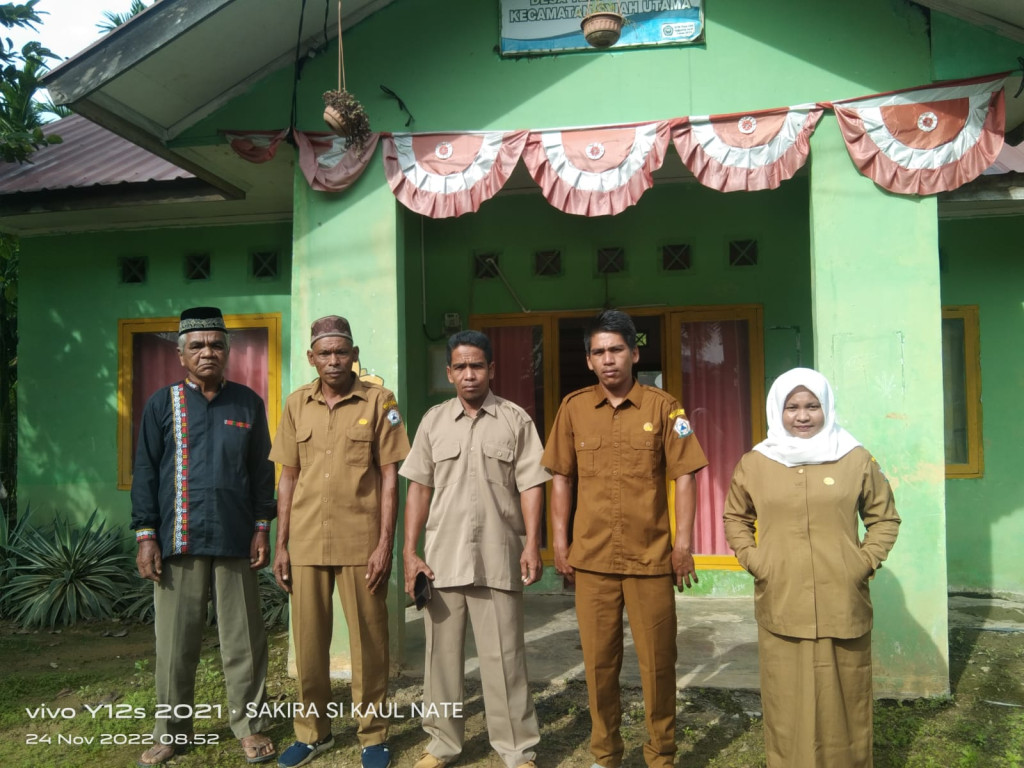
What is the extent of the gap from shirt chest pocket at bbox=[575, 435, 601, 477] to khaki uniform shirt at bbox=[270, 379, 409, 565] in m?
0.83

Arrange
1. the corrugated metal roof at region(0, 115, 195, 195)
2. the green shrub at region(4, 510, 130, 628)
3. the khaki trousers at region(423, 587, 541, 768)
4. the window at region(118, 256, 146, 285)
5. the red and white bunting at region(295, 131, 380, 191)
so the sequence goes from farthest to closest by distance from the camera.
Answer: the window at region(118, 256, 146, 285) < the corrugated metal roof at region(0, 115, 195, 195) < the green shrub at region(4, 510, 130, 628) < the red and white bunting at region(295, 131, 380, 191) < the khaki trousers at region(423, 587, 541, 768)

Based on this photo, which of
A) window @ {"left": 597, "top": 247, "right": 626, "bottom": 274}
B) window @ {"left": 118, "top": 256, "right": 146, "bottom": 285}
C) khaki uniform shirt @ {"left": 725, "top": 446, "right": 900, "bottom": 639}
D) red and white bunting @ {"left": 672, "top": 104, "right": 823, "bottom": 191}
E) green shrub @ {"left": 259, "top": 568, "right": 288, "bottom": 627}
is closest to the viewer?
khaki uniform shirt @ {"left": 725, "top": 446, "right": 900, "bottom": 639}

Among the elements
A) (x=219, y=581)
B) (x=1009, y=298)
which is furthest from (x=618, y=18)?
(x=1009, y=298)

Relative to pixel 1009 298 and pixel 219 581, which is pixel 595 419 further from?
pixel 1009 298

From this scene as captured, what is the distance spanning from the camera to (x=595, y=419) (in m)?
3.54

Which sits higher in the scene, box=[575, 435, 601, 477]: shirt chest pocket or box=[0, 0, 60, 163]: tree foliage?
box=[0, 0, 60, 163]: tree foliage

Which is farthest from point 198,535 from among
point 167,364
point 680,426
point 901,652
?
point 167,364

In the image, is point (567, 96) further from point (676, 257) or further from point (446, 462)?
point (446, 462)

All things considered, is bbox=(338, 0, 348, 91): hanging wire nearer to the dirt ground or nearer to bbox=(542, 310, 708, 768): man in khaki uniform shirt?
bbox=(542, 310, 708, 768): man in khaki uniform shirt

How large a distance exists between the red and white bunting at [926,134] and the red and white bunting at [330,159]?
2756 millimetres

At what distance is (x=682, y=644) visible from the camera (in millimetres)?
5281

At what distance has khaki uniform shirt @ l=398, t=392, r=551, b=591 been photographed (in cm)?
352

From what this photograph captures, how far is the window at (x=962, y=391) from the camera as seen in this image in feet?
21.4

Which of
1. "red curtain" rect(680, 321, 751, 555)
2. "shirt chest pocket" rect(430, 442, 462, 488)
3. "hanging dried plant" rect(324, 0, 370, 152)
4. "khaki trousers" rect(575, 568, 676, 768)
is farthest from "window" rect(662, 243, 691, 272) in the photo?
"khaki trousers" rect(575, 568, 676, 768)
